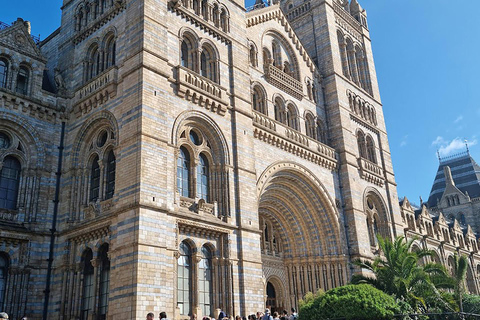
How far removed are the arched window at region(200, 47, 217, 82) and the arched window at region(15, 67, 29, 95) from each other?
336 inches

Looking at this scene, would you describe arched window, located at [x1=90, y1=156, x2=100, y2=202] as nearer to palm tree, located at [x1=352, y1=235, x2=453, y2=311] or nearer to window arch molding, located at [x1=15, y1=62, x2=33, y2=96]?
window arch molding, located at [x1=15, y1=62, x2=33, y2=96]

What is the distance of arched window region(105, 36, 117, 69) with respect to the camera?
22.9 meters

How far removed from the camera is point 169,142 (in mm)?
20047

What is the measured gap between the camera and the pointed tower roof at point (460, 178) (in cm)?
6988

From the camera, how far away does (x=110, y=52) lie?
912 inches

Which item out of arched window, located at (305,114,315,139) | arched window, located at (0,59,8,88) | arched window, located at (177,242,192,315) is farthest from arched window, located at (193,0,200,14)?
arched window, located at (177,242,192,315)

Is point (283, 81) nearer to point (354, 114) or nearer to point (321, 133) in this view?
point (321, 133)

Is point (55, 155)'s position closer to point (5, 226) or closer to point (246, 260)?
point (5, 226)

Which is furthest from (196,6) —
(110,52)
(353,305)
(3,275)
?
(353,305)

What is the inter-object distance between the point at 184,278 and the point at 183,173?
179 inches

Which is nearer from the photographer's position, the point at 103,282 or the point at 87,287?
the point at 103,282

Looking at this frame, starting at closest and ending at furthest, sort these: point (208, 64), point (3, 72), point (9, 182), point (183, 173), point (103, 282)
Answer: point (103, 282)
point (183, 173)
point (9, 182)
point (3, 72)
point (208, 64)

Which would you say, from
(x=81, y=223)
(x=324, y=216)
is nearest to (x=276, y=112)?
(x=324, y=216)

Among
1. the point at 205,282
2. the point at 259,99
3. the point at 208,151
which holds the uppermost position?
the point at 259,99
